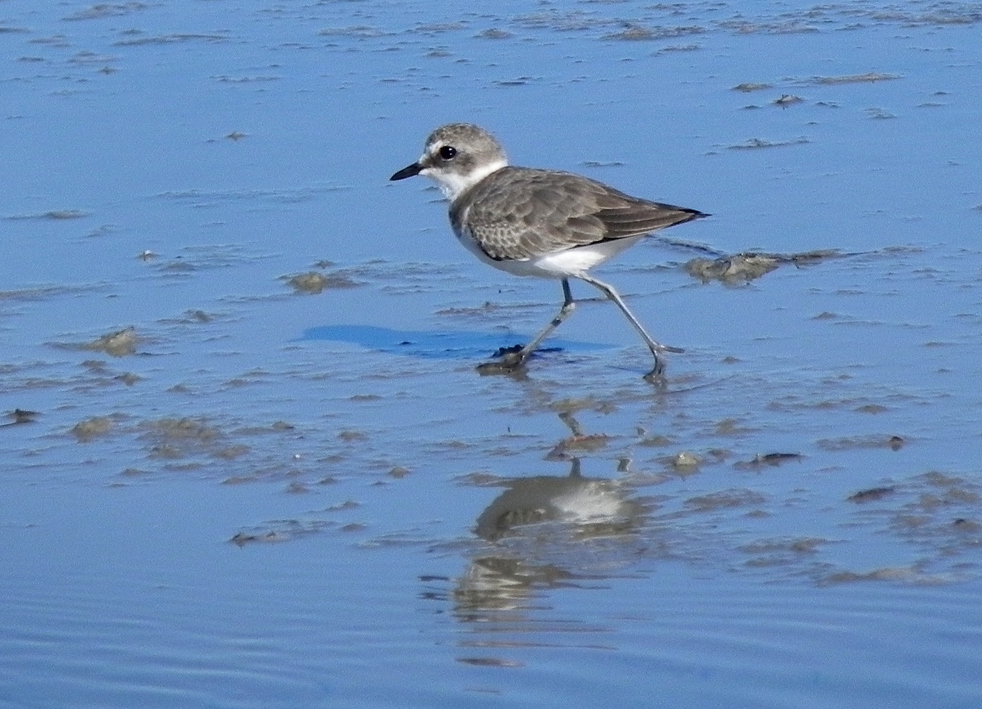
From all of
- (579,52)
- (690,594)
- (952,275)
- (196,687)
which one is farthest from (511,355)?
(579,52)

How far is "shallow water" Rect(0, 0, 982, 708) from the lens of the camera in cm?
514

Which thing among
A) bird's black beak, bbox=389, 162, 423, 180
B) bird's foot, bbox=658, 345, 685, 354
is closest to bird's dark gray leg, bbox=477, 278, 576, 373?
bird's foot, bbox=658, 345, 685, 354

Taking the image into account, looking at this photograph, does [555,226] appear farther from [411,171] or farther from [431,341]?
[411,171]

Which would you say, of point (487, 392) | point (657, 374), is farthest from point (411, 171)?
point (657, 374)

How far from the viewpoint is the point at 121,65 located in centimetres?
1512

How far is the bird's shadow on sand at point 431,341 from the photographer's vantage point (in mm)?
8562

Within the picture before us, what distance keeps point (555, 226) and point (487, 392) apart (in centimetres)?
102

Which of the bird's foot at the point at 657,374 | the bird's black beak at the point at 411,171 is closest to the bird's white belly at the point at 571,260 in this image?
the bird's foot at the point at 657,374

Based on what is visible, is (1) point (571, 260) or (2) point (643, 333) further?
(1) point (571, 260)

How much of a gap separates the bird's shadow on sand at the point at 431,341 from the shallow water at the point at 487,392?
0.03m

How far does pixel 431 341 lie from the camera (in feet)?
28.6

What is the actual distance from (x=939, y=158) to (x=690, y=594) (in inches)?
241

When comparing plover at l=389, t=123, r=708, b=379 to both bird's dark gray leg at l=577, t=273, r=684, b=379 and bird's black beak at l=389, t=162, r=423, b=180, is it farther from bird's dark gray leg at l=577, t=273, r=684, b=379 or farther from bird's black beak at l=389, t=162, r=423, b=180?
bird's black beak at l=389, t=162, r=423, b=180

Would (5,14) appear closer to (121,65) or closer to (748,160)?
(121,65)
